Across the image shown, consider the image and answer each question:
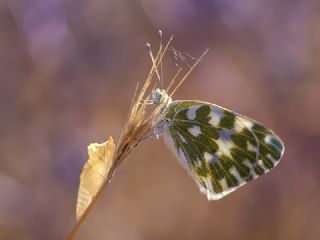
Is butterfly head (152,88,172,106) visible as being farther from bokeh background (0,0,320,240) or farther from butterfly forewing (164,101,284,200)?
bokeh background (0,0,320,240)

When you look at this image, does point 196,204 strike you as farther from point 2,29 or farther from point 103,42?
point 2,29

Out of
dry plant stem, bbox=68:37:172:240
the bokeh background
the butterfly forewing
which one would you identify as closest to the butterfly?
the butterfly forewing

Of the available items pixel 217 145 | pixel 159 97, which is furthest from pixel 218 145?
pixel 159 97

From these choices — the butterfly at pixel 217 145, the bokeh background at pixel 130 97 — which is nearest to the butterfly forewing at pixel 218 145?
the butterfly at pixel 217 145

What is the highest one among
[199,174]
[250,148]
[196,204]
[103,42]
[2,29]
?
[103,42]

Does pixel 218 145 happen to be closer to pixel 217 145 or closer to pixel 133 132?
pixel 217 145

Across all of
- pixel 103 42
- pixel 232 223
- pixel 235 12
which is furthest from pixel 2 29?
pixel 232 223

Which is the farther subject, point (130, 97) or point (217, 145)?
point (130, 97)
